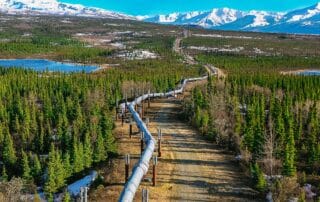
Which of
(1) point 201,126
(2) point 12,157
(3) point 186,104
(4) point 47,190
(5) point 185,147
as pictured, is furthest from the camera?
(3) point 186,104

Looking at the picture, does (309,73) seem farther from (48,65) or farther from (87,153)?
(87,153)

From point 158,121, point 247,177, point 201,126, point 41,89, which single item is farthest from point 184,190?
point 41,89

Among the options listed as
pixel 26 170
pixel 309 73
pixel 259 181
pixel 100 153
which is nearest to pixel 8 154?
pixel 26 170

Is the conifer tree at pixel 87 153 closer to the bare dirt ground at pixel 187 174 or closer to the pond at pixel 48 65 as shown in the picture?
the bare dirt ground at pixel 187 174

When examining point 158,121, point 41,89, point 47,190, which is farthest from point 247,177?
point 41,89

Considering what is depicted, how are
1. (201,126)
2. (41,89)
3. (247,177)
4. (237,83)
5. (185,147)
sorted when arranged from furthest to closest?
(237,83) → (41,89) → (201,126) → (185,147) → (247,177)

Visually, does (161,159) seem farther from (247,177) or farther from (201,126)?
(201,126)

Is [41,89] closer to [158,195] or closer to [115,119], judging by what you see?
[115,119]

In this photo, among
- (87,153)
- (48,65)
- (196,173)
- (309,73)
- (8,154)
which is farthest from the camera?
(48,65)

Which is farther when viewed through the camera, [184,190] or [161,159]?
[161,159]
